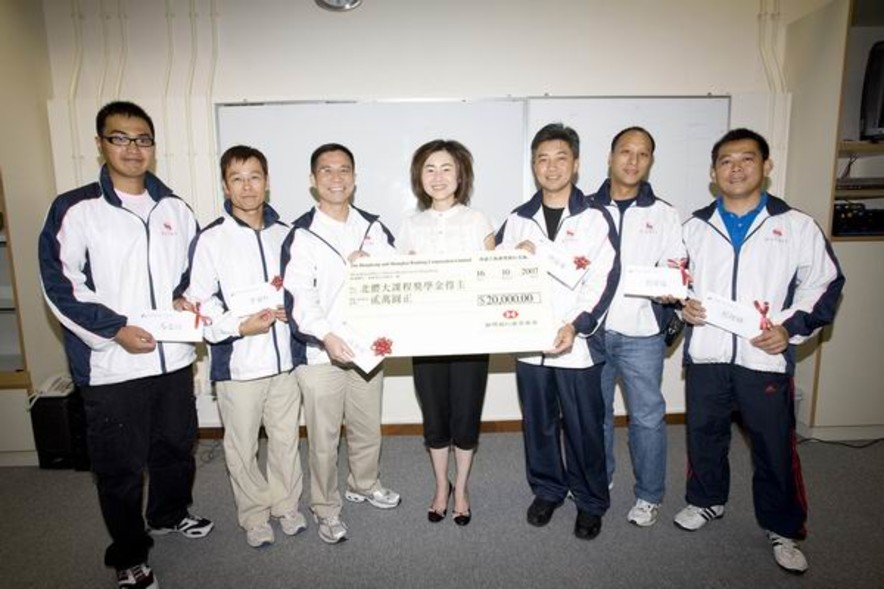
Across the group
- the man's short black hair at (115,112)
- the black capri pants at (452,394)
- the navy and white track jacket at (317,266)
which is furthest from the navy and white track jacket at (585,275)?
the man's short black hair at (115,112)

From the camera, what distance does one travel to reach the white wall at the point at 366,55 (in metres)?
3.18

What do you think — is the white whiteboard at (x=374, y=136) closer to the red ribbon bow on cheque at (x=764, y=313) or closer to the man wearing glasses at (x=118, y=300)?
the man wearing glasses at (x=118, y=300)

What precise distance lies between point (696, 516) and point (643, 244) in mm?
1357

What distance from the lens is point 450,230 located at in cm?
218

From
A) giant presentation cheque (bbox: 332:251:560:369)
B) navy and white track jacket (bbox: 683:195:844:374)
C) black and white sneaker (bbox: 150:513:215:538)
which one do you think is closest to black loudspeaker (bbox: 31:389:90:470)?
black and white sneaker (bbox: 150:513:215:538)

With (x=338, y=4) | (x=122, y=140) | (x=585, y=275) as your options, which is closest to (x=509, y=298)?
(x=585, y=275)

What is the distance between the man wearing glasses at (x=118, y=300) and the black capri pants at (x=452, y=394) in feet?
3.63

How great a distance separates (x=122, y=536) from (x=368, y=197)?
7.55 feet

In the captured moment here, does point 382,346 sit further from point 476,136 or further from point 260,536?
point 476,136

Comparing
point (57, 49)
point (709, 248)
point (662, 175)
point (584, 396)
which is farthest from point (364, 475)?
point (57, 49)

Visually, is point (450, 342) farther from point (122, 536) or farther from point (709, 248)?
point (122, 536)

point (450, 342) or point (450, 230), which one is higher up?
point (450, 230)

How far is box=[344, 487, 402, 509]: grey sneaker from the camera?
2549 millimetres

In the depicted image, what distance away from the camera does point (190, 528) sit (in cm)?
236
